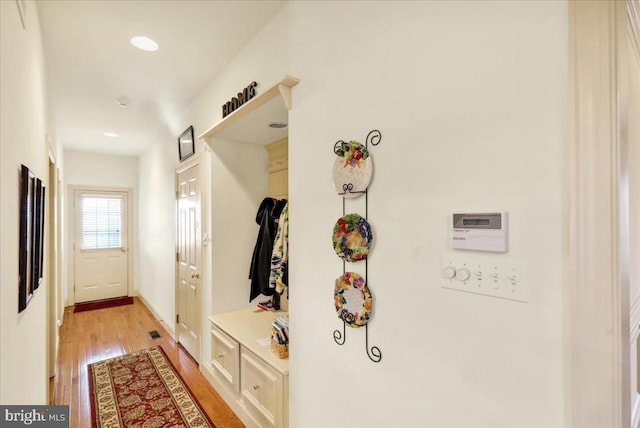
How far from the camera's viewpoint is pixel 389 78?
112 centimetres

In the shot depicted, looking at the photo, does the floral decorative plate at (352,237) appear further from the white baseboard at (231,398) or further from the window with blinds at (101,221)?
the window with blinds at (101,221)

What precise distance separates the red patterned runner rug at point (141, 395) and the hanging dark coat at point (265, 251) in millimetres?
918

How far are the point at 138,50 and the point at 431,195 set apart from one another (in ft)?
7.41

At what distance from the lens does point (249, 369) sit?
195 centimetres

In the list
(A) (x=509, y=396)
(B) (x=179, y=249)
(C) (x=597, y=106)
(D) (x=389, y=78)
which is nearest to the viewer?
(C) (x=597, y=106)

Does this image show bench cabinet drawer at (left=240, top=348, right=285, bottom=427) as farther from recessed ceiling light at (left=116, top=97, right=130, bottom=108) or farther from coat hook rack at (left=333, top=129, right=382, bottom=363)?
recessed ceiling light at (left=116, top=97, right=130, bottom=108)

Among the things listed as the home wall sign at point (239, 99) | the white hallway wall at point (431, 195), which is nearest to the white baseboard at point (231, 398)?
the white hallway wall at point (431, 195)

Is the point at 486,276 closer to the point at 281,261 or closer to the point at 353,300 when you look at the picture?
the point at 353,300

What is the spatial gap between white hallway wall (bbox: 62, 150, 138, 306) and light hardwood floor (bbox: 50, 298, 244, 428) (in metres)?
0.78

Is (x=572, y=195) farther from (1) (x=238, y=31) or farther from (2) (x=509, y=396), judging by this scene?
(1) (x=238, y=31)

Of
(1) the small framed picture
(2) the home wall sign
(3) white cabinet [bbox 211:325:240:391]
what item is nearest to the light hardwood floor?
(3) white cabinet [bbox 211:325:240:391]

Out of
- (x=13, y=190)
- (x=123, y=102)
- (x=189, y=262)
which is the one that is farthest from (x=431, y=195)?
(x=123, y=102)

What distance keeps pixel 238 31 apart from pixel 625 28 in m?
1.90

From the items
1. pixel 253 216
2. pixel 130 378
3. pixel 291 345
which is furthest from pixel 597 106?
pixel 130 378
